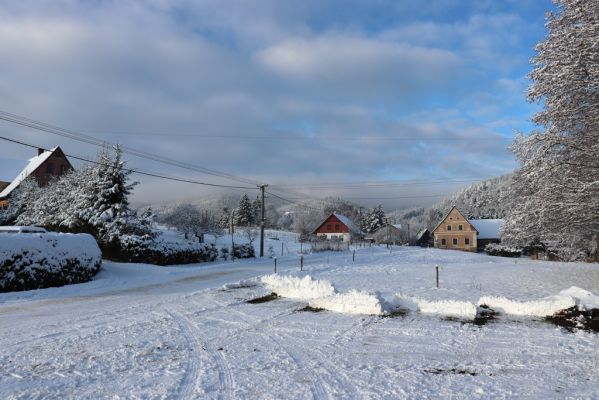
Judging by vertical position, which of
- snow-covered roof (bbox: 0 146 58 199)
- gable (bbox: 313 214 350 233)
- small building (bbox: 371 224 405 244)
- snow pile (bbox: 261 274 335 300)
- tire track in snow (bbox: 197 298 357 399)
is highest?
snow-covered roof (bbox: 0 146 58 199)

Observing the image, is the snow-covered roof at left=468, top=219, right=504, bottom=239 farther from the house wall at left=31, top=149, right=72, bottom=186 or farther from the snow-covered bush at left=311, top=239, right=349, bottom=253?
the house wall at left=31, top=149, right=72, bottom=186

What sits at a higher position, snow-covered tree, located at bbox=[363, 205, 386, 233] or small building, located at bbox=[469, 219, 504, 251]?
snow-covered tree, located at bbox=[363, 205, 386, 233]

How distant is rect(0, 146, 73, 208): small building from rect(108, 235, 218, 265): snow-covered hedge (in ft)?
108

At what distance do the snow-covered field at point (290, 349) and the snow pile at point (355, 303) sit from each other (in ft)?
0.11

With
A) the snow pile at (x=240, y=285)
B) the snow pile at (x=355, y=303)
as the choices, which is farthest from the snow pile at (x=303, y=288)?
the snow pile at (x=240, y=285)

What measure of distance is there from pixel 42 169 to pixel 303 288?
5638 centimetres

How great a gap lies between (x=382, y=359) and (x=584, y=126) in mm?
12576

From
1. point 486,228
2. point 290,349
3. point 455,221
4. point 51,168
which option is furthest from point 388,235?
point 290,349

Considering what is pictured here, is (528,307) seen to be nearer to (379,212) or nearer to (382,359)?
(382,359)

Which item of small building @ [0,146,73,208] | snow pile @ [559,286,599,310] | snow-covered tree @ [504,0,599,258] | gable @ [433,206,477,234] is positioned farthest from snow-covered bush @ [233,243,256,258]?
gable @ [433,206,477,234]

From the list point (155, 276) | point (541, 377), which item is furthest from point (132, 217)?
point (541, 377)

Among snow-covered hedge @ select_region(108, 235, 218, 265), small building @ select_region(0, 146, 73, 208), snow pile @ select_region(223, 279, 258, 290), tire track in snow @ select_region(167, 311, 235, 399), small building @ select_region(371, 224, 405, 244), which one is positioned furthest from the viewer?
small building @ select_region(371, 224, 405, 244)

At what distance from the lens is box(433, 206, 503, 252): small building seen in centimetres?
8038

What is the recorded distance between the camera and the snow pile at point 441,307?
10.7 meters
